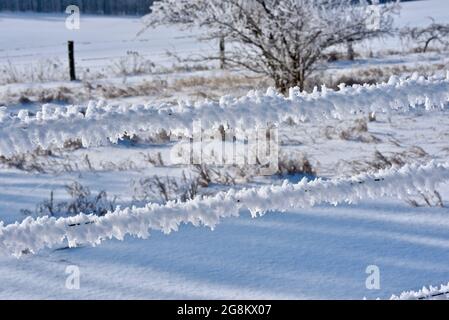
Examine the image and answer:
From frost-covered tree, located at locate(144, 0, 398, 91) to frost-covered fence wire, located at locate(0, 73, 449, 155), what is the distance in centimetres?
587

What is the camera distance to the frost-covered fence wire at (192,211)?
182cm

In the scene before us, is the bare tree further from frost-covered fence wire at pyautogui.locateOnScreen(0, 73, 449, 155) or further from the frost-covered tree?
frost-covered fence wire at pyautogui.locateOnScreen(0, 73, 449, 155)

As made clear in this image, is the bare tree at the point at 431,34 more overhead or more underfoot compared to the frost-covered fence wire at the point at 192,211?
more overhead

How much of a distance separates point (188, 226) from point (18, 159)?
2.37 meters

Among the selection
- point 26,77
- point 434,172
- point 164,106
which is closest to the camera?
point 164,106

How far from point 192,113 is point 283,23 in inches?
262

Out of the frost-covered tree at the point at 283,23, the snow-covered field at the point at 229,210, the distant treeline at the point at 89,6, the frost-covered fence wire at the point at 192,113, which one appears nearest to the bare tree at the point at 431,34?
the frost-covered tree at the point at 283,23

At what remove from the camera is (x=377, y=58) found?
1667cm

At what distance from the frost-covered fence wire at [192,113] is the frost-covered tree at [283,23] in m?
5.87

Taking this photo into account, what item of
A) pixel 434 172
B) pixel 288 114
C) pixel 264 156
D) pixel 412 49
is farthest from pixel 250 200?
pixel 412 49

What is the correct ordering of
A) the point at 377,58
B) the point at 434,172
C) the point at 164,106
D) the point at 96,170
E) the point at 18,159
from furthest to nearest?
the point at 377,58
the point at 18,159
the point at 96,170
the point at 434,172
the point at 164,106

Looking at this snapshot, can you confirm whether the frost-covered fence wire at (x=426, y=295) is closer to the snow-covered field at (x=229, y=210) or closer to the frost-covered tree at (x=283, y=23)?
the snow-covered field at (x=229, y=210)

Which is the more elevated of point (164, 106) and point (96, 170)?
point (164, 106)
